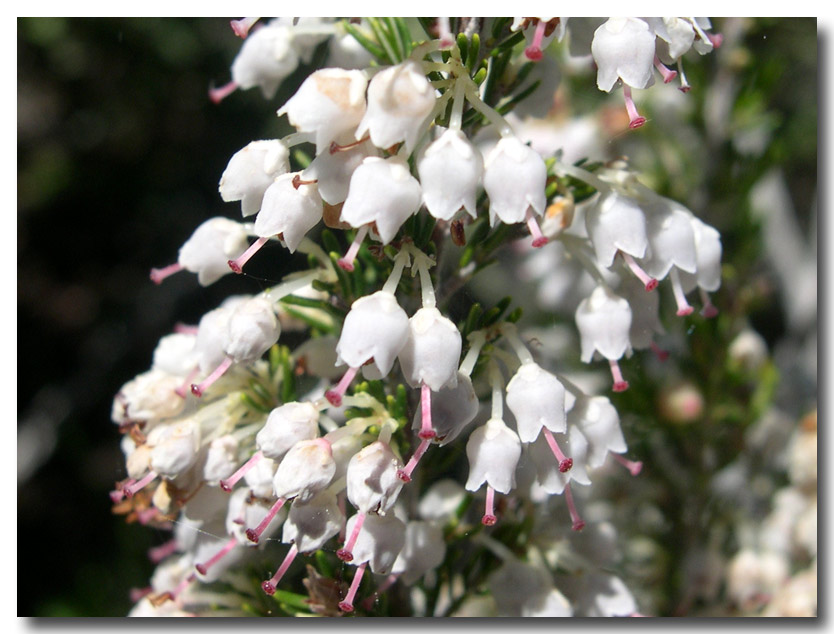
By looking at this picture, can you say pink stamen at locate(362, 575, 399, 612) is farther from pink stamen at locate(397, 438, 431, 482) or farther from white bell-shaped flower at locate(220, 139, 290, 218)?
white bell-shaped flower at locate(220, 139, 290, 218)

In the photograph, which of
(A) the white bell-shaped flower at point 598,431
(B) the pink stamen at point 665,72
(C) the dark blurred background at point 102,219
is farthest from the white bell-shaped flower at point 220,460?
(C) the dark blurred background at point 102,219

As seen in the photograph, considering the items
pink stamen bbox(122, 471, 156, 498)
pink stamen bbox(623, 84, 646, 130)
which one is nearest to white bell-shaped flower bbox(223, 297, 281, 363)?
pink stamen bbox(122, 471, 156, 498)

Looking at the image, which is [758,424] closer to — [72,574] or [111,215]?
[72,574]

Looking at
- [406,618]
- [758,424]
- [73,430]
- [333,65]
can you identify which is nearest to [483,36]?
[333,65]

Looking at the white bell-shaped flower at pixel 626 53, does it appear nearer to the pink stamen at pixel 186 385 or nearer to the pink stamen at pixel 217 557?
the pink stamen at pixel 186 385

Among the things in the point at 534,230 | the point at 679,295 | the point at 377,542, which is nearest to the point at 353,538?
the point at 377,542
